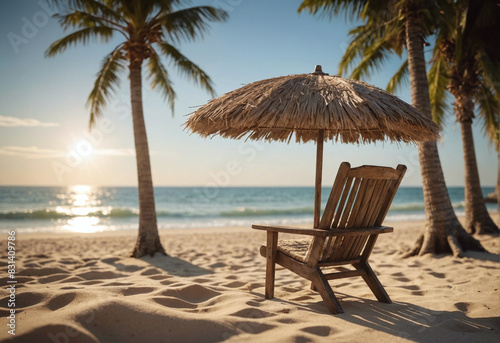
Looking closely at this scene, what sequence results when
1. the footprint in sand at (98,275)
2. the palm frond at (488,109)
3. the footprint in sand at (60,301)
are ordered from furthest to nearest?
the palm frond at (488,109) → the footprint in sand at (98,275) → the footprint in sand at (60,301)

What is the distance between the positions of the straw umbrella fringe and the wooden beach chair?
49cm

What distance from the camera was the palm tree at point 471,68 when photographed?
6.72 meters

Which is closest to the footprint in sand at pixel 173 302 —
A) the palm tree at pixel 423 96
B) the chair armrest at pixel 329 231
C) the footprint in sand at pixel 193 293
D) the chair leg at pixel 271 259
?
the footprint in sand at pixel 193 293

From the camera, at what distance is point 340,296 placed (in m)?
3.26

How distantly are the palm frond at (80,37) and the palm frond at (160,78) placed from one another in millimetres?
1040

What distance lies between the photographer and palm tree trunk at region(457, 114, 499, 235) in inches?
285

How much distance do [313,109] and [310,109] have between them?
3 cm

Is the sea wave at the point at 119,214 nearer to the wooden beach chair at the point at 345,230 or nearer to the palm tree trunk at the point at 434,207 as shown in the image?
the palm tree trunk at the point at 434,207

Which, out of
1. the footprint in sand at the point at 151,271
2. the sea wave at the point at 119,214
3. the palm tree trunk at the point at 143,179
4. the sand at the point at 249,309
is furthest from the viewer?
the sea wave at the point at 119,214

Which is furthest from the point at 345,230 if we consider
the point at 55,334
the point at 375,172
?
the point at 55,334

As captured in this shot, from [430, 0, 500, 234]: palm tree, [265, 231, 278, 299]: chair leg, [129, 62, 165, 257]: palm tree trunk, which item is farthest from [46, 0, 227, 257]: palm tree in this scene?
[430, 0, 500, 234]: palm tree

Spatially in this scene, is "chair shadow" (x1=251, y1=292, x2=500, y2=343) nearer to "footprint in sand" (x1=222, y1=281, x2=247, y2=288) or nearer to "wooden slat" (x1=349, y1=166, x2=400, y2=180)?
"footprint in sand" (x1=222, y1=281, x2=247, y2=288)

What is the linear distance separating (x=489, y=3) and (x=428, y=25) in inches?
49.2

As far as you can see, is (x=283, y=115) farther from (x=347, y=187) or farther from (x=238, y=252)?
(x=238, y=252)
